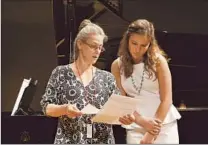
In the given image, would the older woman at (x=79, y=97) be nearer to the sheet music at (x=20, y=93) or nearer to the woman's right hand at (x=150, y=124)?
the woman's right hand at (x=150, y=124)

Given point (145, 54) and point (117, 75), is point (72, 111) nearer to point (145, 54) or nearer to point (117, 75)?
point (117, 75)

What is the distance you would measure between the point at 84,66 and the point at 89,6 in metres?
1.20

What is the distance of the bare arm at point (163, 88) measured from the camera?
191cm

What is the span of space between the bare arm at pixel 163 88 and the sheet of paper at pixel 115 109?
313 millimetres

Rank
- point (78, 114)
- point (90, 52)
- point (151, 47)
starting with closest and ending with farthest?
1. point (78, 114)
2. point (90, 52)
3. point (151, 47)

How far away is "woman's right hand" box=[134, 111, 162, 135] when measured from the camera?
6.06 ft

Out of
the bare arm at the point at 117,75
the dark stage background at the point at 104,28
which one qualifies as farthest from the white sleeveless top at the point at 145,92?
the dark stage background at the point at 104,28

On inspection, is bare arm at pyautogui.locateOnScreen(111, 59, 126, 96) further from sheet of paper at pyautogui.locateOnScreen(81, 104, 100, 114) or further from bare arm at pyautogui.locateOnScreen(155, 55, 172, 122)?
sheet of paper at pyautogui.locateOnScreen(81, 104, 100, 114)

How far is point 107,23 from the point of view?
112 inches

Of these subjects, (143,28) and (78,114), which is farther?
(143,28)

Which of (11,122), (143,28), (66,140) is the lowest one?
(11,122)

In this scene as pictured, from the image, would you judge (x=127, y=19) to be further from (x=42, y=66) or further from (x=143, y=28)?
(x=143, y=28)

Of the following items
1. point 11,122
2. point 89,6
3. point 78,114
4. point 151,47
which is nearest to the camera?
point 78,114

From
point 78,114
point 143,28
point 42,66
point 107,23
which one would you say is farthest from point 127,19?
point 78,114
